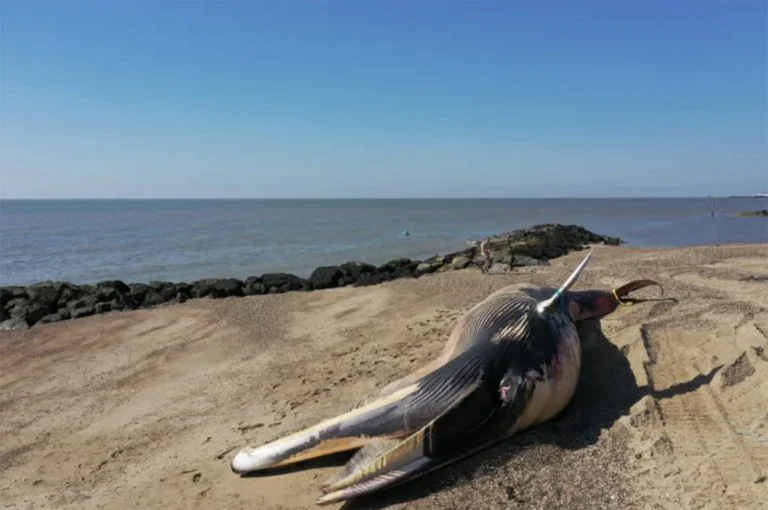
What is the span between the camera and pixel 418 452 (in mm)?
4262

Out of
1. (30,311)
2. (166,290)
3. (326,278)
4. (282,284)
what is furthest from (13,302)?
(326,278)

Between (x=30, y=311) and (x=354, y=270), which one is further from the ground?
(x=354, y=270)

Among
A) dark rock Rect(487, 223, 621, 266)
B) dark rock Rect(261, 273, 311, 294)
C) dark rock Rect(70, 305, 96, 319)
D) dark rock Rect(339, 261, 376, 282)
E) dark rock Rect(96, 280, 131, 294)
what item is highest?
dark rock Rect(487, 223, 621, 266)

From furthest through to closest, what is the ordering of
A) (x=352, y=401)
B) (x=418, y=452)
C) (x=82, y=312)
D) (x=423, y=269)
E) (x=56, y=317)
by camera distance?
(x=423, y=269), (x=82, y=312), (x=56, y=317), (x=352, y=401), (x=418, y=452)

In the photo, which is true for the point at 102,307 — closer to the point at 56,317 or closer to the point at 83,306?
the point at 83,306

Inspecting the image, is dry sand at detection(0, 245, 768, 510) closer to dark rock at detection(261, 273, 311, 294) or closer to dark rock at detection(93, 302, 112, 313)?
dark rock at detection(93, 302, 112, 313)

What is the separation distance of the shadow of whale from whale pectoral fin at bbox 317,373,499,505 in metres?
0.14

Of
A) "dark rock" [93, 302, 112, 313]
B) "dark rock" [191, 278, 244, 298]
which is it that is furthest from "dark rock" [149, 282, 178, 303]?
"dark rock" [93, 302, 112, 313]

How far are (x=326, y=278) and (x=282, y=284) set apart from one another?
1.21m

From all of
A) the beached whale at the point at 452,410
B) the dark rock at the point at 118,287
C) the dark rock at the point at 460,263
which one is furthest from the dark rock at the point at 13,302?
the beached whale at the point at 452,410

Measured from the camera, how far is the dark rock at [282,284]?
16.2m

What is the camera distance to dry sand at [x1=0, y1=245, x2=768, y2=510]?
436 cm

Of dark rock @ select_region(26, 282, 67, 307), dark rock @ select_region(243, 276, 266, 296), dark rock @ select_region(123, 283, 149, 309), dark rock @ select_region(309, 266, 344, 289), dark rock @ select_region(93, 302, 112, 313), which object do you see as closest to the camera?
dark rock @ select_region(93, 302, 112, 313)

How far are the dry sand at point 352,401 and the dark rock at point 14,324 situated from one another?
1.67 ft
